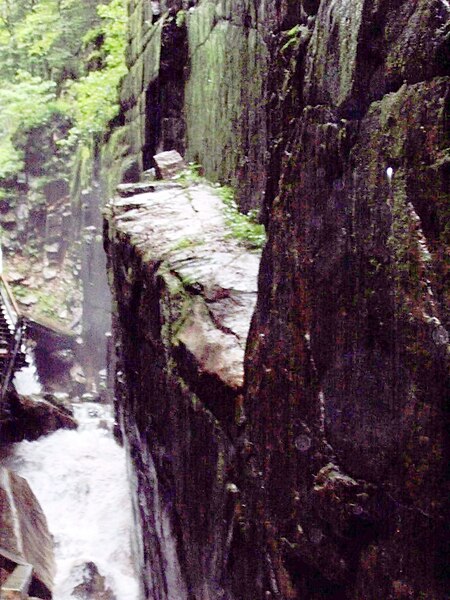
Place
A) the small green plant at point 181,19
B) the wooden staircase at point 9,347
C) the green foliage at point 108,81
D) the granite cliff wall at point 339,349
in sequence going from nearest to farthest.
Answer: the granite cliff wall at point 339,349 → the small green plant at point 181,19 → the wooden staircase at point 9,347 → the green foliage at point 108,81

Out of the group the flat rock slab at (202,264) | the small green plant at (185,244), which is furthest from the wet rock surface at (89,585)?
the small green plant at (185,244)

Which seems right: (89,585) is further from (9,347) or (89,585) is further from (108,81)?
(108,81)

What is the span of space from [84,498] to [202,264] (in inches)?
304

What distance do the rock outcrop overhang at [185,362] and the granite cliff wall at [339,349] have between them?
0.03 m

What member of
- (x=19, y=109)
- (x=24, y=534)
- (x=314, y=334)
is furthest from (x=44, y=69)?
(x=314, y=334)

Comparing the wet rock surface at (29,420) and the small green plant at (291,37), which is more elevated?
Result: the small green plant at (291,37)

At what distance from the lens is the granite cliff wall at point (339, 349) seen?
203 cm

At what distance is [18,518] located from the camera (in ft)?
26.9

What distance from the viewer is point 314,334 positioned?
8.84 feet

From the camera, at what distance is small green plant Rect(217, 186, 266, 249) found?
16.8 feet

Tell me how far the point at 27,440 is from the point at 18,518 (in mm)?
4114

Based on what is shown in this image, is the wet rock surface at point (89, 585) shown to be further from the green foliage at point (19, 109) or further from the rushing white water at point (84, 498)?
the green foliage at point (19, 109)

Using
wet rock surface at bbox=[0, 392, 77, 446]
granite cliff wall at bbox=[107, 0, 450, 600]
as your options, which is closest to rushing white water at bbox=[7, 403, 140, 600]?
wet rock surface at bbox=[0, 392, 77, 446]

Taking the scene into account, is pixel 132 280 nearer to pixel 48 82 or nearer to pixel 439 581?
pixel 439 581
